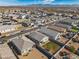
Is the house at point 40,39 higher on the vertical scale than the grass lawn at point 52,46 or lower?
higher

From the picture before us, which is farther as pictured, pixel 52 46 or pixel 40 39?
pixel 40 39

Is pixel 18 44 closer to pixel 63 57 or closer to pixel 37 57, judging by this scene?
pixel 37 57

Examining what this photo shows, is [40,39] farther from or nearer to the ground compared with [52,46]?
farther from the ground

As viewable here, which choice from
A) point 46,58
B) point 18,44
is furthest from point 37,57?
point 18,44

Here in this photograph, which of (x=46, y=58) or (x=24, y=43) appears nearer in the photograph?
(x=46, y=58)

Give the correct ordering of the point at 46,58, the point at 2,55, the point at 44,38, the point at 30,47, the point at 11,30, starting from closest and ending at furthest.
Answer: the point at 2,55, the point at 46,58, the point at 30,47, the point at 44,38, the point at 11,30

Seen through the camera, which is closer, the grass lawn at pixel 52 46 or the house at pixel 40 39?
the grass lawn at pixel 52 46

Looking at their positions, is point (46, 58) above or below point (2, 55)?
below

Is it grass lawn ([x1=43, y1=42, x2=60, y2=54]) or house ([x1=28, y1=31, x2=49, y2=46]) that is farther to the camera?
house ([x1=28, y1=31, x2=49, y2=46])

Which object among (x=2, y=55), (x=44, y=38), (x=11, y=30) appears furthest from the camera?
(x=11, y=30)

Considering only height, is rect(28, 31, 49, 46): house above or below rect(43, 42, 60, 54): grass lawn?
above
